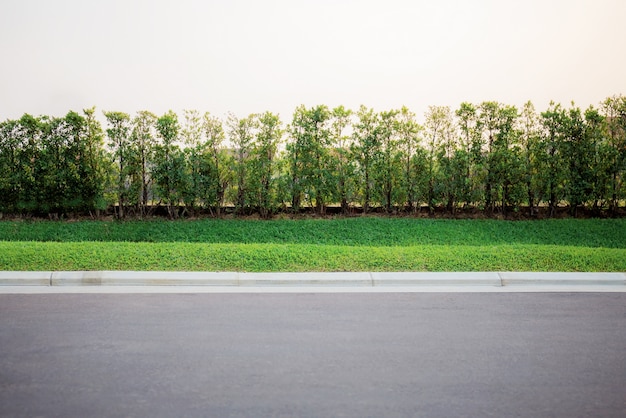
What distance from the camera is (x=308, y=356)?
4.98 meters

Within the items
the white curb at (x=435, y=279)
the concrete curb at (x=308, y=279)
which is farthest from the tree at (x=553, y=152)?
the white curb at (x=435, y=279)

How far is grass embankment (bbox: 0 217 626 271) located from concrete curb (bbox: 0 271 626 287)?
0.35 m

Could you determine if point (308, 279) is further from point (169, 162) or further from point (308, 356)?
point (169, 162)

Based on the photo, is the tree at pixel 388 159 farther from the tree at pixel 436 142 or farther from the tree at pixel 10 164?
the tree at pixel 10 164

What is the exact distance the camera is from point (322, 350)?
514 cm

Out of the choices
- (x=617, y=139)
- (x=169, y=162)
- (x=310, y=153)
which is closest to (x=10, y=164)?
(x=169, y=162)

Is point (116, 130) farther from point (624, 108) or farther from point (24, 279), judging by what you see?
point (624, 108)

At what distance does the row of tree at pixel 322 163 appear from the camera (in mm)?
12992

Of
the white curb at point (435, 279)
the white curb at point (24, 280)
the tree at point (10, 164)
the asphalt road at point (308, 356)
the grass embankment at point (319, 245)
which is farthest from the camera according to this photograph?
the tree at point (10, 164)

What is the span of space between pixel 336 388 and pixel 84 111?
11134mm

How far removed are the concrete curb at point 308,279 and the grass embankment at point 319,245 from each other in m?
0.35

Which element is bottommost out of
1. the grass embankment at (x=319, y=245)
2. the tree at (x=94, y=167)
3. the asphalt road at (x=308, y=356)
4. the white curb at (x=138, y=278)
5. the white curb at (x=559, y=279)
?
the asphalt road at (x=308, y=356)

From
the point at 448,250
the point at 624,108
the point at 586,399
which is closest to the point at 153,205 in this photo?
the point at 448,250

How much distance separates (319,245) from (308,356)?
538 cm
